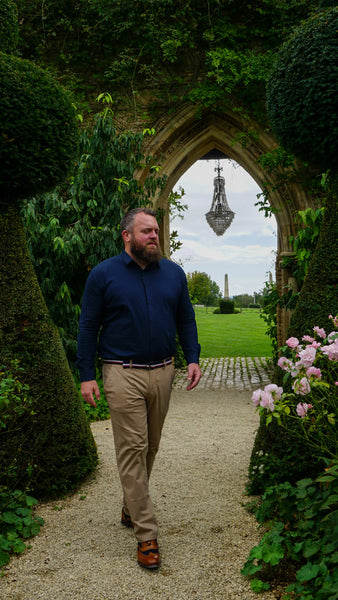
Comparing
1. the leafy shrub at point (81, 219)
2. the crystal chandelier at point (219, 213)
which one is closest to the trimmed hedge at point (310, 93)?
the leafy shrub at point (81, 219)

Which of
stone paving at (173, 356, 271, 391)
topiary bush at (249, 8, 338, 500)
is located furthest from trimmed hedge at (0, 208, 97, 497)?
stone paving at (173, 356, 271, 391)

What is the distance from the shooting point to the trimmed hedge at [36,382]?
331 cm

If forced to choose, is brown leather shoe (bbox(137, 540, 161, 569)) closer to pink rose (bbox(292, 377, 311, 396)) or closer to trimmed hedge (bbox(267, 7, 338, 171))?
pink rose (bbox(292, 377, 311, 396))

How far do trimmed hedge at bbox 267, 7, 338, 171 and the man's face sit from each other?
1.73 meters

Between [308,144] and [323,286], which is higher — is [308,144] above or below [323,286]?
above

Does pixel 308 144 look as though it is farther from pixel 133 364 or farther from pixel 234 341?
pixel 234 341

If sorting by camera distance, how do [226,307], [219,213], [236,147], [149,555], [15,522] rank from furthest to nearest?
[226,307] → [219,213] → [236,147] → [15,522] → [149,555]

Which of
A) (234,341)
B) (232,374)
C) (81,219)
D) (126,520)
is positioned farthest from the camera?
(234,341)

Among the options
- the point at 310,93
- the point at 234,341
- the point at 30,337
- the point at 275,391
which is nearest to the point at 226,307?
the point at 234,341

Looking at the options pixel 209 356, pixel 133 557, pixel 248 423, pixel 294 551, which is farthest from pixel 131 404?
pixel 209 356

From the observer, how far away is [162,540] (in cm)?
283

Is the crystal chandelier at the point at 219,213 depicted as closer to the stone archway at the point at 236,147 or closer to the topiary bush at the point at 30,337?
the stone archway at the point at 236,147

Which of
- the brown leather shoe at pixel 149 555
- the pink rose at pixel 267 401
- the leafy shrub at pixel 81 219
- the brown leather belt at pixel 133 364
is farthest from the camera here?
the leafy shrub at pixel 81 219

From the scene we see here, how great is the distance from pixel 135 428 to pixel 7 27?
3.63 m
